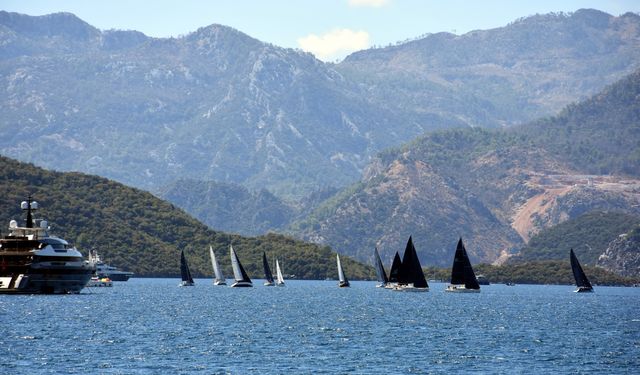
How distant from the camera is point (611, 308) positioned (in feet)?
642

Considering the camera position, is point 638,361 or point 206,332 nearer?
point 638,361

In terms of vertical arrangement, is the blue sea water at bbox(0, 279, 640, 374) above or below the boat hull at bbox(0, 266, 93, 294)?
below

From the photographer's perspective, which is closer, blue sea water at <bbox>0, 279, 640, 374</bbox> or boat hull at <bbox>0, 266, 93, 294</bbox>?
blue sea water at <bbox>0, 279, 640, 374</bbox>

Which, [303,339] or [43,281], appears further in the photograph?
[43,281]

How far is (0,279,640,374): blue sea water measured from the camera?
98.5 m

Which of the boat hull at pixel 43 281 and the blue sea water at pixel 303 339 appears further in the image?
the boat hull at pixel 43 281

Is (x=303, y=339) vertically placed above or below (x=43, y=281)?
below

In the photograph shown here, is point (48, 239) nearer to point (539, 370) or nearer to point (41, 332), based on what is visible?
point (41, 332)

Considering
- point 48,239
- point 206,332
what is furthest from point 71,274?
point 206,332

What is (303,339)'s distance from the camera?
121000 mm

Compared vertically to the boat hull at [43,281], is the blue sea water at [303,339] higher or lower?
lower

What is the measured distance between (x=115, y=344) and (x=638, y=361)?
4405 cm

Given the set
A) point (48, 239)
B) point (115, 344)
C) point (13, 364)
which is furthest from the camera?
point (48, 239)

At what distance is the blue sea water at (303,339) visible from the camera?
323ft
